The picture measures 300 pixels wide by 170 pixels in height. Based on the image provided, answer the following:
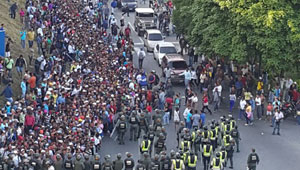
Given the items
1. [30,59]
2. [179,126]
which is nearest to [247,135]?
[179,126]

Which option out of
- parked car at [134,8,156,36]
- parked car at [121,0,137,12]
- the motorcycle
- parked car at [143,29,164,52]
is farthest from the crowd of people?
parked car at [121,0,137,12]

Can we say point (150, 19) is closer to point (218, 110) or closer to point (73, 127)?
point (218, 110)

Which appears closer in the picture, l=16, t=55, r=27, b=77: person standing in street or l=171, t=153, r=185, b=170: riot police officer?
l=171, t=153, r=185, b=170: riot police officer

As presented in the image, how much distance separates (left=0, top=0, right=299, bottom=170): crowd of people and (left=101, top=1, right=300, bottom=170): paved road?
1.73 feet

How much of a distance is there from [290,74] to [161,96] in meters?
8.65

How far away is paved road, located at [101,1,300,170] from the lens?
3672 cm

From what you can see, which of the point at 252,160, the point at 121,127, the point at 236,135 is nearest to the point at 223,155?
the point at 252,160

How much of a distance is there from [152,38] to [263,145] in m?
18.4

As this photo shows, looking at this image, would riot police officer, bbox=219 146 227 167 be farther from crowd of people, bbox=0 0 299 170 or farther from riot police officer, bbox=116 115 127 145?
riot police officer, bbox=116 115 127 145

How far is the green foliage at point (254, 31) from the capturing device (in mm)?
41906

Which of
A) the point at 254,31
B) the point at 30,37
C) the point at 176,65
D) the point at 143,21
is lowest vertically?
the point at 176,65

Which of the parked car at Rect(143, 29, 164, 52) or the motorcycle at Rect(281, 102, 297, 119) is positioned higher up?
the parked car at Rect(143, 29, 164, 52)

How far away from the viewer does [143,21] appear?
196 feet

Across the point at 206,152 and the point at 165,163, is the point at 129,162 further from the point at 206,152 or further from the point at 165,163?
the point at 206,152
